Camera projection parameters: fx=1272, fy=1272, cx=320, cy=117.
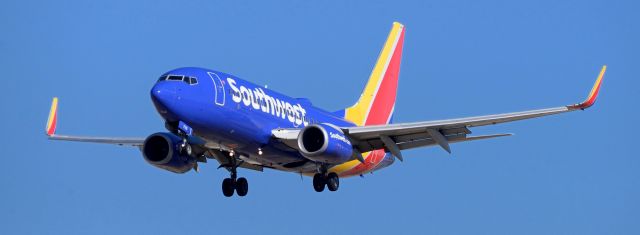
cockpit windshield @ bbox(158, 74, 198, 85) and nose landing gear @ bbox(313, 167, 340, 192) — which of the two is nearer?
cockpit windshield @ bbox(158, 74, 198, 85)

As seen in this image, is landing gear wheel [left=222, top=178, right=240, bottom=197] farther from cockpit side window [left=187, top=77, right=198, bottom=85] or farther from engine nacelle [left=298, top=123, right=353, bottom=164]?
cockpit side window [left=187, top=77, right=198, bottom=85]

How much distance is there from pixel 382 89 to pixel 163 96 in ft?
61.2

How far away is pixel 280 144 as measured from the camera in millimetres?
45531

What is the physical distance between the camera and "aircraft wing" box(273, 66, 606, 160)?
145 feet

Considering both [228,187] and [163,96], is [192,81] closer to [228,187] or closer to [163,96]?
[163,96]

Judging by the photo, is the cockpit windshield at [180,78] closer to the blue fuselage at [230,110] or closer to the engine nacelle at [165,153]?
the blue fuselage at [230,110]

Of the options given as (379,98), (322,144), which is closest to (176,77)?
(322,144)

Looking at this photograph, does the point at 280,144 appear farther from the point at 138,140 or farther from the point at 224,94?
the point at 138,140

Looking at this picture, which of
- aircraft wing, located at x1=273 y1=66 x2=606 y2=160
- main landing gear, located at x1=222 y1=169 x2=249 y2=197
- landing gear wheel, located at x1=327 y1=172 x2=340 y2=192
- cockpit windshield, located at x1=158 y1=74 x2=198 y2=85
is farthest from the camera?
main landing gear, located at x1=222 y1=169 x2=249 y2=197

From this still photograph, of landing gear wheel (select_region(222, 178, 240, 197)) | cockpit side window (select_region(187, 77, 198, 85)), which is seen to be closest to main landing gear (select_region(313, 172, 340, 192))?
landing gear wheel (select_region(222, 178, 240, 197))

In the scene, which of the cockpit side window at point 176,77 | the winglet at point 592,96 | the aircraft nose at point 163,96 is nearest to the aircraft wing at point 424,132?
the winglet at point 592,96

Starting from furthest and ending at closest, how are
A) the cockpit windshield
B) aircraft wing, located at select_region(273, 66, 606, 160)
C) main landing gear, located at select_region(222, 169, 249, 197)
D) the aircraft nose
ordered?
1. main landing gear, located at select_region(222, 169, 249, 197)
2. aircraft wing, located at select_region(273, 66, 606, 160)
3. the cockpit windshield
4. the aircraft nose

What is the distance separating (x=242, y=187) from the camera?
1927 inches

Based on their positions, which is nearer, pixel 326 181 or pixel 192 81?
pixel 192 81
